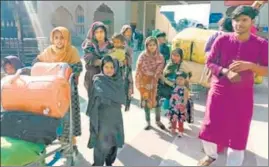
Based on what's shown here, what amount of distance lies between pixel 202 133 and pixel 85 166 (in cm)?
106

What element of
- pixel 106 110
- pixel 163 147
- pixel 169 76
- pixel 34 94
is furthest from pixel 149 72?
pixel 34 94

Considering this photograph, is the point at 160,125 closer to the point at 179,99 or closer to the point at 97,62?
the point at 179,99

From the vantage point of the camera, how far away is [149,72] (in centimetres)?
332

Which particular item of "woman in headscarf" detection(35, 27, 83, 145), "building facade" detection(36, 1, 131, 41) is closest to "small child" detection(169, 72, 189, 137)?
"woman in headscarf" detection(35, 27, 83, 145)

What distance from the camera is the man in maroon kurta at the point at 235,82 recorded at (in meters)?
2.23

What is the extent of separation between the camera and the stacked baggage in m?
1.76

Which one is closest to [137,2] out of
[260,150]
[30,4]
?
[30,4]

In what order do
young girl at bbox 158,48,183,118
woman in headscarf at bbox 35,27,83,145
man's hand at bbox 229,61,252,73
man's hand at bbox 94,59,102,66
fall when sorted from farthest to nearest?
1. young girl at bbox 158,48,183,118
2. man's hand at bbox 94,59,102,66
3. woman in headscarf at bbox 35,27,83,145
4. man's hand at bbox 229,61,252,73

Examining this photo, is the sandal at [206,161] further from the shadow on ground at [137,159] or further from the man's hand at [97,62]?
the man's hand at [97,62]

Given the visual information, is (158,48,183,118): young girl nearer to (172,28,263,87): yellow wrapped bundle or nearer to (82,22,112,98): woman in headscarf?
(82,22,112,98): woman in headscarf

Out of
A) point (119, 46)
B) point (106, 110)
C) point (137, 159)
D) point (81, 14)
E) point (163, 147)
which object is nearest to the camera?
point (106, 110)

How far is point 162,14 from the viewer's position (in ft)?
43.4

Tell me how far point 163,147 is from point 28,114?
1.67 m

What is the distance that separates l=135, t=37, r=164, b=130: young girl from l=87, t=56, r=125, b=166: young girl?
1.00 m
